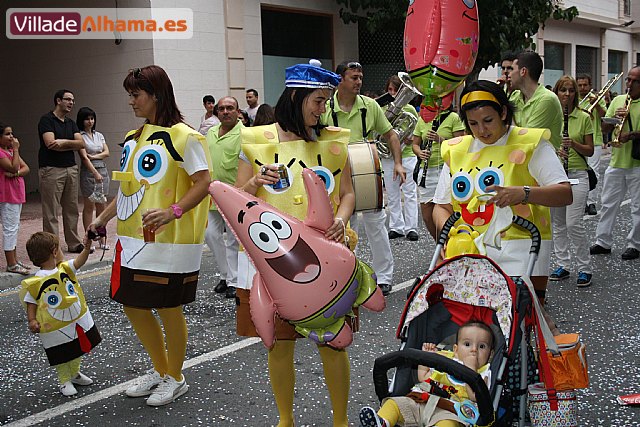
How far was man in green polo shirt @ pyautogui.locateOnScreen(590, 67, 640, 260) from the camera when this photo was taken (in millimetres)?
8266

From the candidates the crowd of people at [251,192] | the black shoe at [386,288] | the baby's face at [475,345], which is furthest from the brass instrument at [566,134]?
the baby's face at [475,345]

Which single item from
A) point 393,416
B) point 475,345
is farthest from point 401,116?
point 393,416

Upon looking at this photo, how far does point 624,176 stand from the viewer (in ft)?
27.9

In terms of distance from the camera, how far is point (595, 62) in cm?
3058

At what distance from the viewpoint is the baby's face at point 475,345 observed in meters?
3.37

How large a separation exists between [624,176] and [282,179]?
20.4ft

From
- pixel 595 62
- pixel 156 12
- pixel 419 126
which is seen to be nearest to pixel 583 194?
pixel 419 126

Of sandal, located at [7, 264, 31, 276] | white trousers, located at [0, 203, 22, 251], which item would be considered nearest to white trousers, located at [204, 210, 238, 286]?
sandal, located at [7, 264, 31, 276]

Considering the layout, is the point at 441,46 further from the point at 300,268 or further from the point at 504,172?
the point at 300,268

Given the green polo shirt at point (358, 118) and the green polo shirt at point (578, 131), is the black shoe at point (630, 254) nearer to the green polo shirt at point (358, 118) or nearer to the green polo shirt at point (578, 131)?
the green polo shirt at point (578, 131)

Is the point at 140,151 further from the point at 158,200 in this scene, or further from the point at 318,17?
the point at 318,17

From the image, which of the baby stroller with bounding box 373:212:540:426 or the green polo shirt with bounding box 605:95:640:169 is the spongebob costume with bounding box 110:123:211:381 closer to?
the baby stroller with bounding box 373:212:540:426

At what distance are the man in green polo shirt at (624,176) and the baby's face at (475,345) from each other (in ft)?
18.1

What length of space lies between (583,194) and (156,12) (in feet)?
29.0
